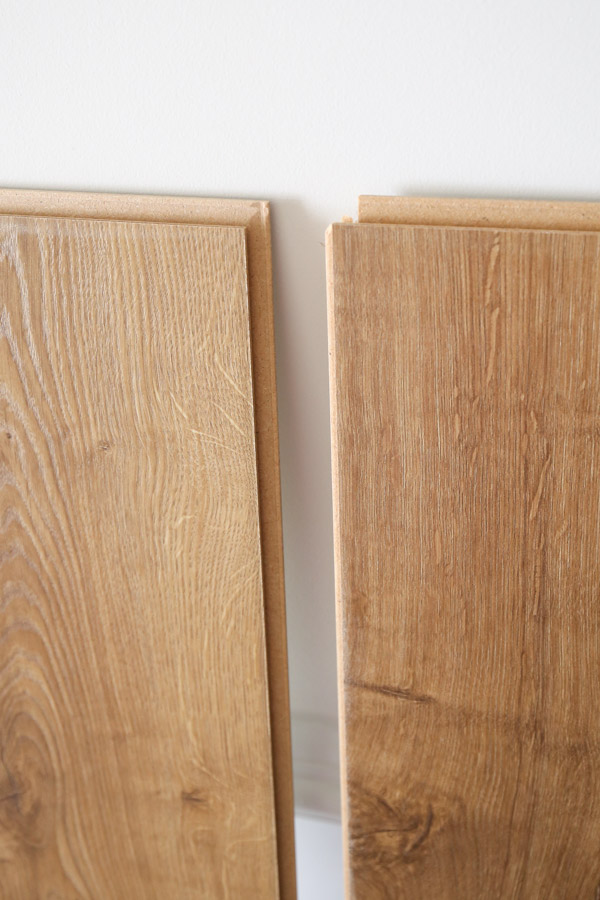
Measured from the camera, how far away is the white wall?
0.58 metres

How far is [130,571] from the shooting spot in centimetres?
71

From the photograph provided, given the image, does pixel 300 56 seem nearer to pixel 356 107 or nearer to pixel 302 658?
pixel 356 107

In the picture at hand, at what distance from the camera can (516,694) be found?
0.67 metres

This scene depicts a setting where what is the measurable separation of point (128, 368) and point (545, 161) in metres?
0.48

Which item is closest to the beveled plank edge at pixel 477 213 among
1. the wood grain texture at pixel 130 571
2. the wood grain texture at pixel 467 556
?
the wood grain texture at pixel 467 556

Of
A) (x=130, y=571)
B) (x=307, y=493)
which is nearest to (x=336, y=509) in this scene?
(x=307, y=493)

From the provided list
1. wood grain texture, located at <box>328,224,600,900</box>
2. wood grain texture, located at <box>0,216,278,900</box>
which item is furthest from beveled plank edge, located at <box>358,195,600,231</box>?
wood grain texture, located at <box>0,216,278,900</box>

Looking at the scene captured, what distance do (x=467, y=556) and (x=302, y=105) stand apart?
1.65 ft

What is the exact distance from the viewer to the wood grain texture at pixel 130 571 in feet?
2.09

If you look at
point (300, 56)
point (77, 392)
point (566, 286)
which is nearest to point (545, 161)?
point (566, 286)

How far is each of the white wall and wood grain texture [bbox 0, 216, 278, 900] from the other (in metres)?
0.09

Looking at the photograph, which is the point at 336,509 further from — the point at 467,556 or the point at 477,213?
the point at 477,213

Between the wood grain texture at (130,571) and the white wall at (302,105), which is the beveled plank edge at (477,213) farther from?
the wood grain texture at (130,571)

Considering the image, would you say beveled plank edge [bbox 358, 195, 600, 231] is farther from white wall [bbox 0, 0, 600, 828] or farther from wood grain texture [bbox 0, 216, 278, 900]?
wood grain texture [bbox 0, 216, 278, 900]
